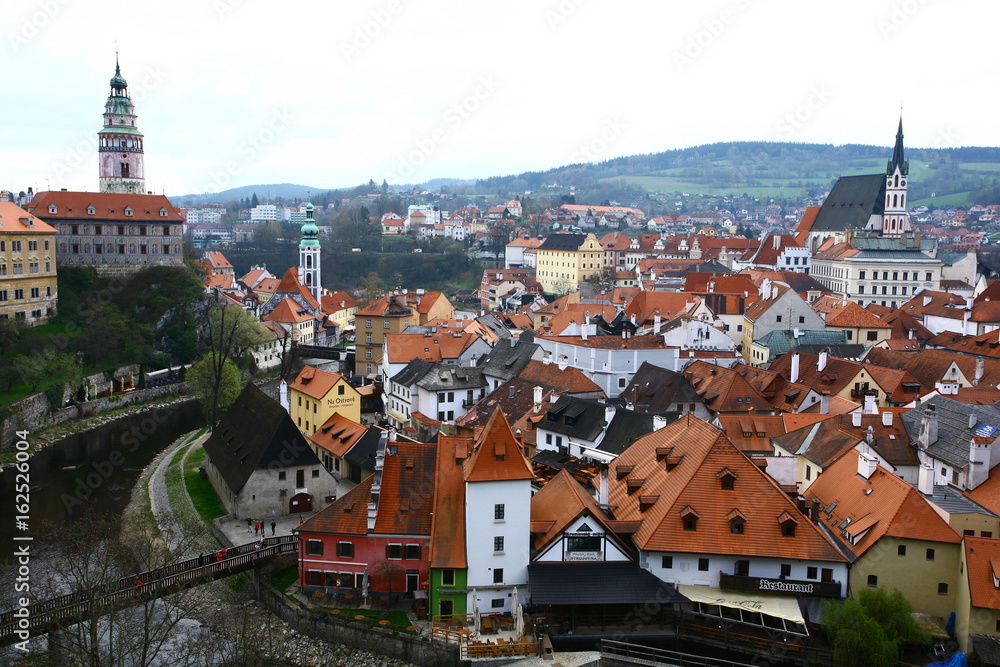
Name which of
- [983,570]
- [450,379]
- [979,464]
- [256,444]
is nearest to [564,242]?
[450,379]

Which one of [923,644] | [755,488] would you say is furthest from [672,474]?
[923,644]

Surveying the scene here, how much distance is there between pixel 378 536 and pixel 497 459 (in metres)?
5.19

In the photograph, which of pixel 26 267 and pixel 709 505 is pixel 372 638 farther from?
pixel 26 267

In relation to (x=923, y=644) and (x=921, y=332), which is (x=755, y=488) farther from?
(x=921, y=332)

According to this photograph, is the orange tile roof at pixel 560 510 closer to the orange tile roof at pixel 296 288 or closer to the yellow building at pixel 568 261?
the orange tile roof at pixel 296 288

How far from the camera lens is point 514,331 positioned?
239 ft

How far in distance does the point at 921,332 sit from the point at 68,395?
189 feet

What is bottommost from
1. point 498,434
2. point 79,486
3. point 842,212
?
point 79,486

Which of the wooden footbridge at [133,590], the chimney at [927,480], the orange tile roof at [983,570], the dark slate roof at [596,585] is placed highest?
the chimney at [927,480]

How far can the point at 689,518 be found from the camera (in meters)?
26.6

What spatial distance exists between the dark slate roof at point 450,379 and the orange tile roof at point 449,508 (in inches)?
789

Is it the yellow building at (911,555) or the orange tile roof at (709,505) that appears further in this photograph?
the orange tile roof at (709,505)

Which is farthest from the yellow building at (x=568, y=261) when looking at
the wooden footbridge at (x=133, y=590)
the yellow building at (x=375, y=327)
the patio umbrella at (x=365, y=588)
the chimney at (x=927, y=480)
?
the patio umbrella at (x=365, y=588)

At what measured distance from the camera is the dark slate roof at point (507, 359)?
51719 millimetres
